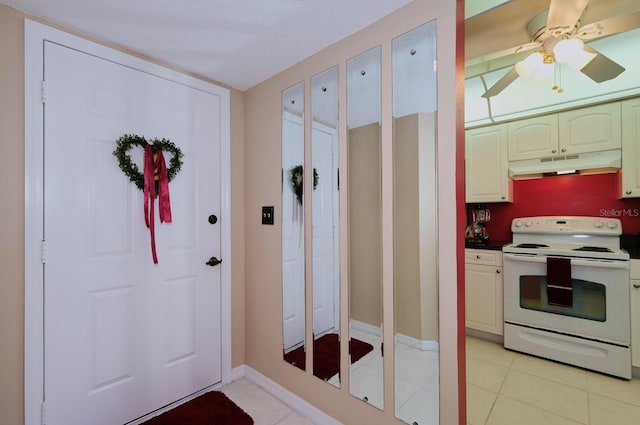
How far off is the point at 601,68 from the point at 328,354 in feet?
8.08

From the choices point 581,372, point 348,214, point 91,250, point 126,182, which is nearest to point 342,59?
point 348,214

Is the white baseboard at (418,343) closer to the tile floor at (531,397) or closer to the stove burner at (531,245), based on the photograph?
the tile floor at (531,397)

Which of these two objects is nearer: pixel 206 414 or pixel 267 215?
pixel 206 414

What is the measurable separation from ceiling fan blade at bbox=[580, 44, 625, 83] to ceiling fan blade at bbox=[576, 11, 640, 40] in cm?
12

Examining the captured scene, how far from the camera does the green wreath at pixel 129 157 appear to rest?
172cm

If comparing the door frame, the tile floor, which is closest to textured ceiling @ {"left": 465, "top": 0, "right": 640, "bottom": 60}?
the tile floor

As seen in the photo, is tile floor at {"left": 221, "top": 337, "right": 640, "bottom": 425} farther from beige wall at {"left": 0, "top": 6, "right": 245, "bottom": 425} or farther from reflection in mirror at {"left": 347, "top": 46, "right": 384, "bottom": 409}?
beige wall at {"left": 0, "top": 6, "right": 245, "bottom": 425}

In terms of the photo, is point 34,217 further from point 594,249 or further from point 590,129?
point 590,129

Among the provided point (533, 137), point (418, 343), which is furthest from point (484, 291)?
point (418, 343)

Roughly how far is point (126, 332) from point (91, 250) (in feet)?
1.78

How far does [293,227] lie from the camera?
6.51 feet

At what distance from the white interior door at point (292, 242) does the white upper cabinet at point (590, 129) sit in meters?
2.57

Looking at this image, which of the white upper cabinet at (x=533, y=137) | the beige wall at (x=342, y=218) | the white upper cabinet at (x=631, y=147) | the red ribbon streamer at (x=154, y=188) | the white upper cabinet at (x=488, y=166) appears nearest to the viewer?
the beige wall at (x=342, y=218)

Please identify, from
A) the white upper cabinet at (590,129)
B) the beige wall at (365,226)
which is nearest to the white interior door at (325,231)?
the beige wall at (365,226)
